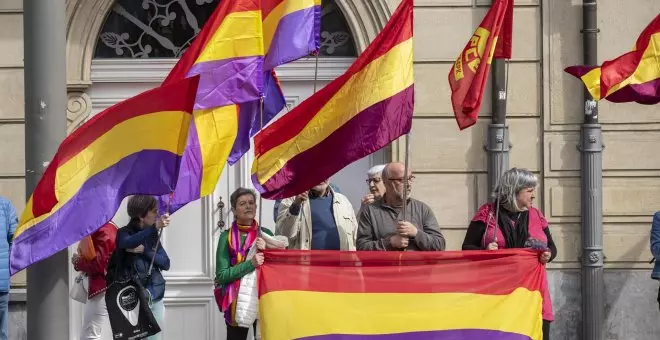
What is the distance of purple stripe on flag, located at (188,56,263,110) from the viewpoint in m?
8.81

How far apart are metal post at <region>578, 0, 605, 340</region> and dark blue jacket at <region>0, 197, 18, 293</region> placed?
4.70 metres

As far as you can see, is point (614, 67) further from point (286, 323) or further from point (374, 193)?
point (286, 323)

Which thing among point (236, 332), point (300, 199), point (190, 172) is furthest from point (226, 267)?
point (190, 172)

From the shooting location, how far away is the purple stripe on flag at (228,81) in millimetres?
8812

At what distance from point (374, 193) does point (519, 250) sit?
2018 mm

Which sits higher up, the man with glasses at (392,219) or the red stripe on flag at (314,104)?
the red stripe on flag at (314,104)

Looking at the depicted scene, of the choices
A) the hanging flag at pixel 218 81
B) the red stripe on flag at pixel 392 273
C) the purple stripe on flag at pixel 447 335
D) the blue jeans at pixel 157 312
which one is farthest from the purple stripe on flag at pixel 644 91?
the blue jeans at pixel 157 312

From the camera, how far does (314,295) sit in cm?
894

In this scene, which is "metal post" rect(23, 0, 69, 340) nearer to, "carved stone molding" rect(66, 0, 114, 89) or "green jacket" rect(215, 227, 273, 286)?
"green jacket" rect(215, 227, 273, 286)

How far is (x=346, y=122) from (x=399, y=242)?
1.11 metres

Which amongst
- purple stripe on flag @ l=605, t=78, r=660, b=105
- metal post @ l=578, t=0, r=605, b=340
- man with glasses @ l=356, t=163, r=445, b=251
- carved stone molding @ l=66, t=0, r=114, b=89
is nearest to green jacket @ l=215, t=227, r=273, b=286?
man with glasses @ l=356, t=163, r=445, b=251

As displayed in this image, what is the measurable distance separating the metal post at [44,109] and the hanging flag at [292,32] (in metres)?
1.26

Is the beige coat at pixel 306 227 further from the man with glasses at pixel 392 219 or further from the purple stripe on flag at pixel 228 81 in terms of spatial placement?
the purple stripe on flag at pixel 228 81

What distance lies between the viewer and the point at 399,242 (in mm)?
9547
